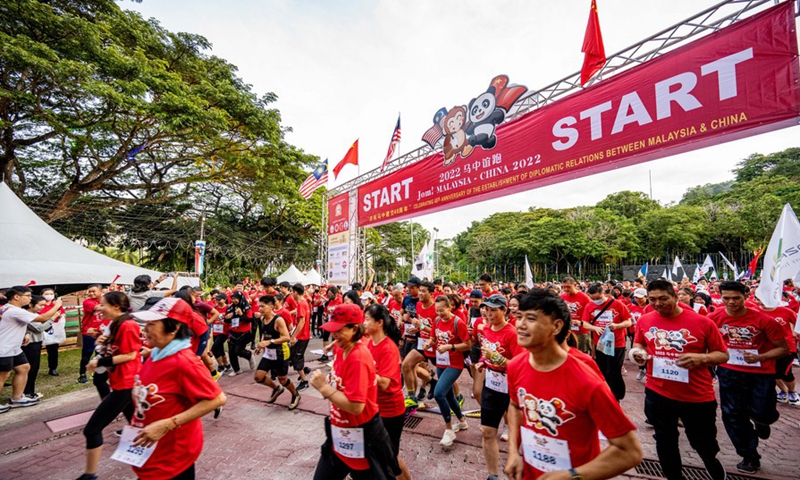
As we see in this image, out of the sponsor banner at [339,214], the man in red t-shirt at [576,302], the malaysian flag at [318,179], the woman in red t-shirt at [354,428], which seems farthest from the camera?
the malaysian flag at [318,179]

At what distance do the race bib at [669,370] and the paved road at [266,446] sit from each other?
48.6 inches

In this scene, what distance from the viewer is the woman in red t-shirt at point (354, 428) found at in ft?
8.10

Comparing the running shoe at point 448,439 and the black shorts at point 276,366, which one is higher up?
the black shorts at point 276,366

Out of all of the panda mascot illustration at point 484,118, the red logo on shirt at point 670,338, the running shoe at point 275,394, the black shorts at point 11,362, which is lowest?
the running shoe at point 275,394

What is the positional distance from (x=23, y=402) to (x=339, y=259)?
8794mm

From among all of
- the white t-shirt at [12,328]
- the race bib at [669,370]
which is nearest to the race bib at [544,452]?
the race bib at [669,370]

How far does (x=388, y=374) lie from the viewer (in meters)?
3.01

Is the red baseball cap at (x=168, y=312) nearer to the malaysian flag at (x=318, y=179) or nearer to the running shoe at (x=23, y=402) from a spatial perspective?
the running shoe at (x=23, y=402)

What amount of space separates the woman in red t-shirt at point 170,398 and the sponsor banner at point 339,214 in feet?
35.8

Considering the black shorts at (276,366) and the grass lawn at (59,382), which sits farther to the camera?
the grass lawn at (59,382)

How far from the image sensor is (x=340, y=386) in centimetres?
257

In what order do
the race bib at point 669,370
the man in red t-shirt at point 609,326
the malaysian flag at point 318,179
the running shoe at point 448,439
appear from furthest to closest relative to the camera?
the malaysian flag at point 318,179
the man in red t-shirt at point 609,326
the running shoe at point 448,439
the race bib at point 669,370

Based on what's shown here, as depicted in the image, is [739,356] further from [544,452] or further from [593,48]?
[593,48]

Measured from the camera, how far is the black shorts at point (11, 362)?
559cm
